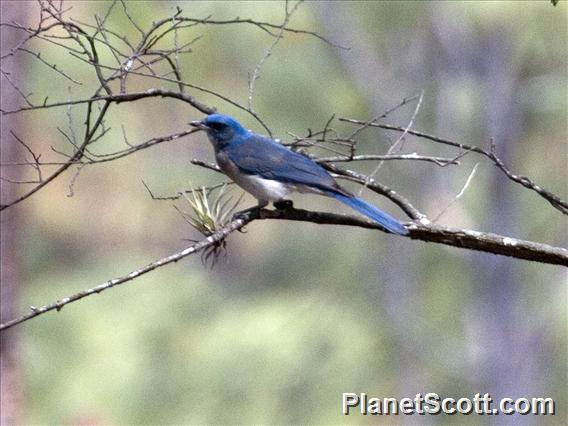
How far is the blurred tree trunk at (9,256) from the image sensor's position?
6254 mm

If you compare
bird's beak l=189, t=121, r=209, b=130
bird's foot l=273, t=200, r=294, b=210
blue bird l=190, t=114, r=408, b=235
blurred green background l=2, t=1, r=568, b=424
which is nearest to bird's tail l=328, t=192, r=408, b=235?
blue bird l=190, t=114, r=408, b=235

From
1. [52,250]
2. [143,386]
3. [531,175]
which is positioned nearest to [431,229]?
[531,175]

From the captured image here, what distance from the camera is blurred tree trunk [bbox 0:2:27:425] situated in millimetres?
6254

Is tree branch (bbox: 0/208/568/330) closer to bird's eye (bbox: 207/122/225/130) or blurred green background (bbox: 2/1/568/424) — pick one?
bird's eye (bbox: 207/122/225/130)

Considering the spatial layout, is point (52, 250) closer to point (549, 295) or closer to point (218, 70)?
point (218, 70)

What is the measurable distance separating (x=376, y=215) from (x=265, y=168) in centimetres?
88

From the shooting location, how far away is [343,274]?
1313 centimetres

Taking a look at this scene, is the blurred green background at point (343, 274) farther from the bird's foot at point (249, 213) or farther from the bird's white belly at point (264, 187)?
the bird's foot at point (249, 213)

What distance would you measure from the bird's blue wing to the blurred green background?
260 cm

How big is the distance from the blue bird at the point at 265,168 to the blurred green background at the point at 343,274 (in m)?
2.47

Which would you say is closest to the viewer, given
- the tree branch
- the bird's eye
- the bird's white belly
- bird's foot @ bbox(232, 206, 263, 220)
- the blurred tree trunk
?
the tree branch

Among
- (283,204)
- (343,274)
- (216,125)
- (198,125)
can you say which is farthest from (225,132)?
(343,274)

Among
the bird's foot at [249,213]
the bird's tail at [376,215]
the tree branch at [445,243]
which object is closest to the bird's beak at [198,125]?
the bird's tail at [376,215]

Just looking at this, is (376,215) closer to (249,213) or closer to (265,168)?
(249,213)
